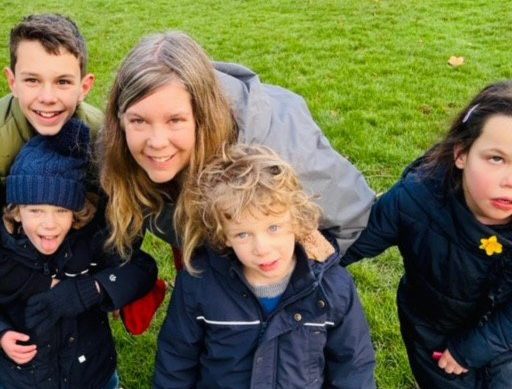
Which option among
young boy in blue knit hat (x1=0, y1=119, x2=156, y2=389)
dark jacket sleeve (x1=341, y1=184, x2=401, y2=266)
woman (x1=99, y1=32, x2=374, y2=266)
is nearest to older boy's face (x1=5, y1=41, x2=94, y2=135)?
young boy in blue knit hat (x1=0, y1=119, x2=156, y2=389)

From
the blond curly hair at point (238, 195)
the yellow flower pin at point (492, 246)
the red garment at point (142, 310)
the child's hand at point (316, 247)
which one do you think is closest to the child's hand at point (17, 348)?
the red garment at point (142, 310)

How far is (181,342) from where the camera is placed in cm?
212

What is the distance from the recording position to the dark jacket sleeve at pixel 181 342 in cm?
209

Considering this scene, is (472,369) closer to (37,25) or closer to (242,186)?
(242,186)

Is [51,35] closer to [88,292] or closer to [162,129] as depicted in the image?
[162,129]

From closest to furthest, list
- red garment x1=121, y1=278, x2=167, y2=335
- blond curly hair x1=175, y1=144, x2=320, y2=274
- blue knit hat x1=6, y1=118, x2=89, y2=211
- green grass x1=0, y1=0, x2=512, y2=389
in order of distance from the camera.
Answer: blond curly hair x1=175, y1=144, x2=320, y2=274
blue knit hat x1=6, y1=118, x2=89, y2=211
red garment x1=121, y1=278, x2=167, y2=335
green grass x1=0, y1=0, x2=512, y2=389

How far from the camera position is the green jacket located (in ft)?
8.52

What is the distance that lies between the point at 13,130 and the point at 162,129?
0.89m

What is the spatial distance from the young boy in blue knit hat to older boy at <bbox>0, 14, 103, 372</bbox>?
119 millimetres

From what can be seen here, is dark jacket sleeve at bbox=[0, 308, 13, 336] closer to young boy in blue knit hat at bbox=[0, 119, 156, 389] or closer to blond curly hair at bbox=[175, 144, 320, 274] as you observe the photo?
young boy in blue knit hat at bbox=[0, 119, 156, 389]

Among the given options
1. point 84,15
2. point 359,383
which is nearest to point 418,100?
point 359,383

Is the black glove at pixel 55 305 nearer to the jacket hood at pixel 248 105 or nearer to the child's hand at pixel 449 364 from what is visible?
the jacket hood at pixel 248 105

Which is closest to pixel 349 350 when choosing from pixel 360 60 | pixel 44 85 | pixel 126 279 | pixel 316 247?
pixel 316 247

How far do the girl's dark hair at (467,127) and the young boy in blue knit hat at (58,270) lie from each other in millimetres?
1168
